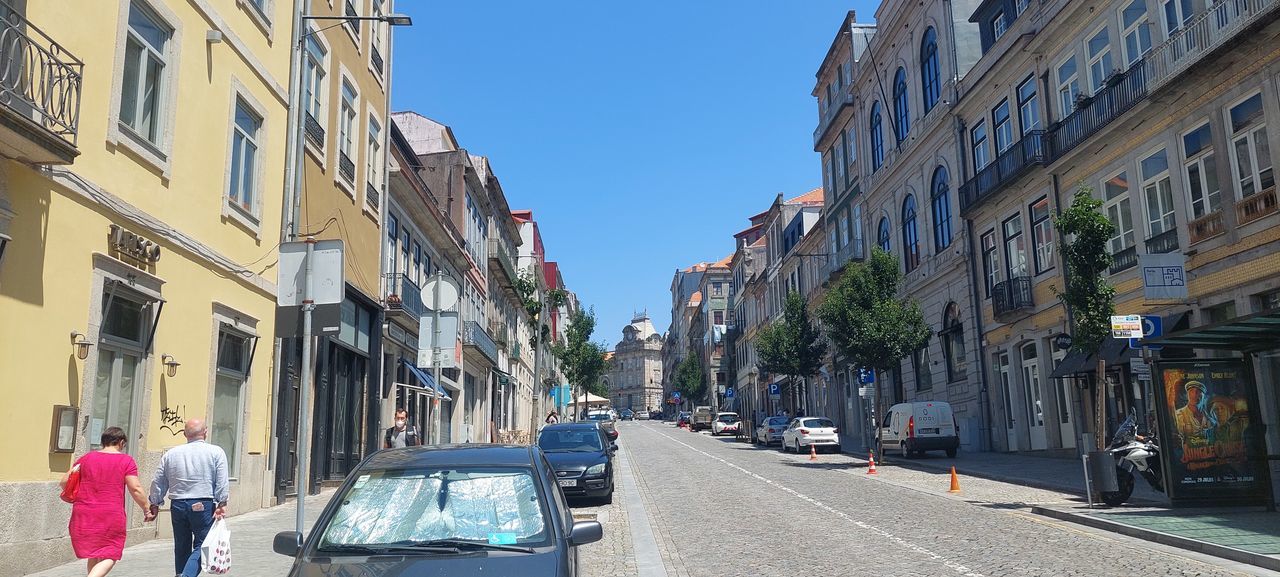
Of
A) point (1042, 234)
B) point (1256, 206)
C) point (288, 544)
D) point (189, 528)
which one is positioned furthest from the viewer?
point (1042, 234)

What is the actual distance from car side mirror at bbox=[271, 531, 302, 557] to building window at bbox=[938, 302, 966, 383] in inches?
1146

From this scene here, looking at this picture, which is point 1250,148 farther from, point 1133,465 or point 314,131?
point 314,131

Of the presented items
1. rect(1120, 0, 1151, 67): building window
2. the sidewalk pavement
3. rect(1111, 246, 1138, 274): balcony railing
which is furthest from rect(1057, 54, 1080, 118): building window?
the sidewalk pavement

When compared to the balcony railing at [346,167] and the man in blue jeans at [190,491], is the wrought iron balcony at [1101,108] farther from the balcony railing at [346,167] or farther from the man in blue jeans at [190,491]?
the man in blue jeans at [190,491]

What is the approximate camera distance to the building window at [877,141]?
39.9 m

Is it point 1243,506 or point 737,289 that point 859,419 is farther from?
point 737,289

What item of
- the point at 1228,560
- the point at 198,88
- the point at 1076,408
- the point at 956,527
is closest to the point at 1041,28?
the point at 1076,408

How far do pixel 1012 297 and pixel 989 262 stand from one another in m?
2.89

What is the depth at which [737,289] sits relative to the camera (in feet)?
271

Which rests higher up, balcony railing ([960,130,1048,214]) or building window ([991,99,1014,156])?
building window ([991,99,1014,156])

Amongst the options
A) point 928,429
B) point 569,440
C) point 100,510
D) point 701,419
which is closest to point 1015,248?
point 928,429

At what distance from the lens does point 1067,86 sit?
2422 centimetres

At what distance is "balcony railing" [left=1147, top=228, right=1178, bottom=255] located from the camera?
19469 millimetres

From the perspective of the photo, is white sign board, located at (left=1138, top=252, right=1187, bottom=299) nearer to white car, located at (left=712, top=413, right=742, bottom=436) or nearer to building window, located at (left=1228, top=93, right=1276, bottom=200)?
building window, located at (left=1228, top=93, right=1276, bottom=200)
